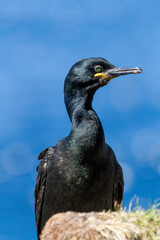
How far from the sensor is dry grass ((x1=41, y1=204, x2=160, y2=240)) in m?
3.08

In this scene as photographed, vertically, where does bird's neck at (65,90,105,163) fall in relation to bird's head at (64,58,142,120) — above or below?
below

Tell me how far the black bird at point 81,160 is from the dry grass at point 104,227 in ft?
7.80

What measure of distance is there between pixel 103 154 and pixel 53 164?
0.83 meters

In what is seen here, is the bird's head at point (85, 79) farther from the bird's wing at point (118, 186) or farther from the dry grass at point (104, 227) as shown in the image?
the dry grass at point (104, 227)

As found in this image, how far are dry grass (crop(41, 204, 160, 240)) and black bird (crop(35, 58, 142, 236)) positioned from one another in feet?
7.80

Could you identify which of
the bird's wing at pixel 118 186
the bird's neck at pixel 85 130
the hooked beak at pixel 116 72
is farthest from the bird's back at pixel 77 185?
the hooked beak at pixel 116 72

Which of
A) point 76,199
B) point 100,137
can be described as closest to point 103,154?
point 100,137

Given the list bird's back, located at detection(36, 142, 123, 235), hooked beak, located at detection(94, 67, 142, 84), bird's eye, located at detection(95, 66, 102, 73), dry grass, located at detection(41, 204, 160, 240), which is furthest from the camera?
hooked beak, located at detection(94, 67, 142, 84)

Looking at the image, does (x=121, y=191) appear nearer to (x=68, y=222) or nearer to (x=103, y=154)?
(x=103, y=154)

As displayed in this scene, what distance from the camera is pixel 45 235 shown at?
127 inches

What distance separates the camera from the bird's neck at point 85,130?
19.0ft

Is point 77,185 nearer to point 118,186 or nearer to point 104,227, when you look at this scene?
point 118,186

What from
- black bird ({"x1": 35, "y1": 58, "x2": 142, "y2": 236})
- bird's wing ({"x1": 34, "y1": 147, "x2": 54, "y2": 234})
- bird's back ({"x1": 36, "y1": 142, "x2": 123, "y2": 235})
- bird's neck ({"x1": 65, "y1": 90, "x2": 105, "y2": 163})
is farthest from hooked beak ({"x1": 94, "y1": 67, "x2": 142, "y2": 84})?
bird's wing ({"x1": 34, "y1": 147, "x2": 54, "y2": 234})

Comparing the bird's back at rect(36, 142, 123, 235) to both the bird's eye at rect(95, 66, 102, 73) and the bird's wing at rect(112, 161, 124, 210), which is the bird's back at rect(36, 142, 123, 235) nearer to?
the bird's wing at rect(112, 161, 124, 210)
